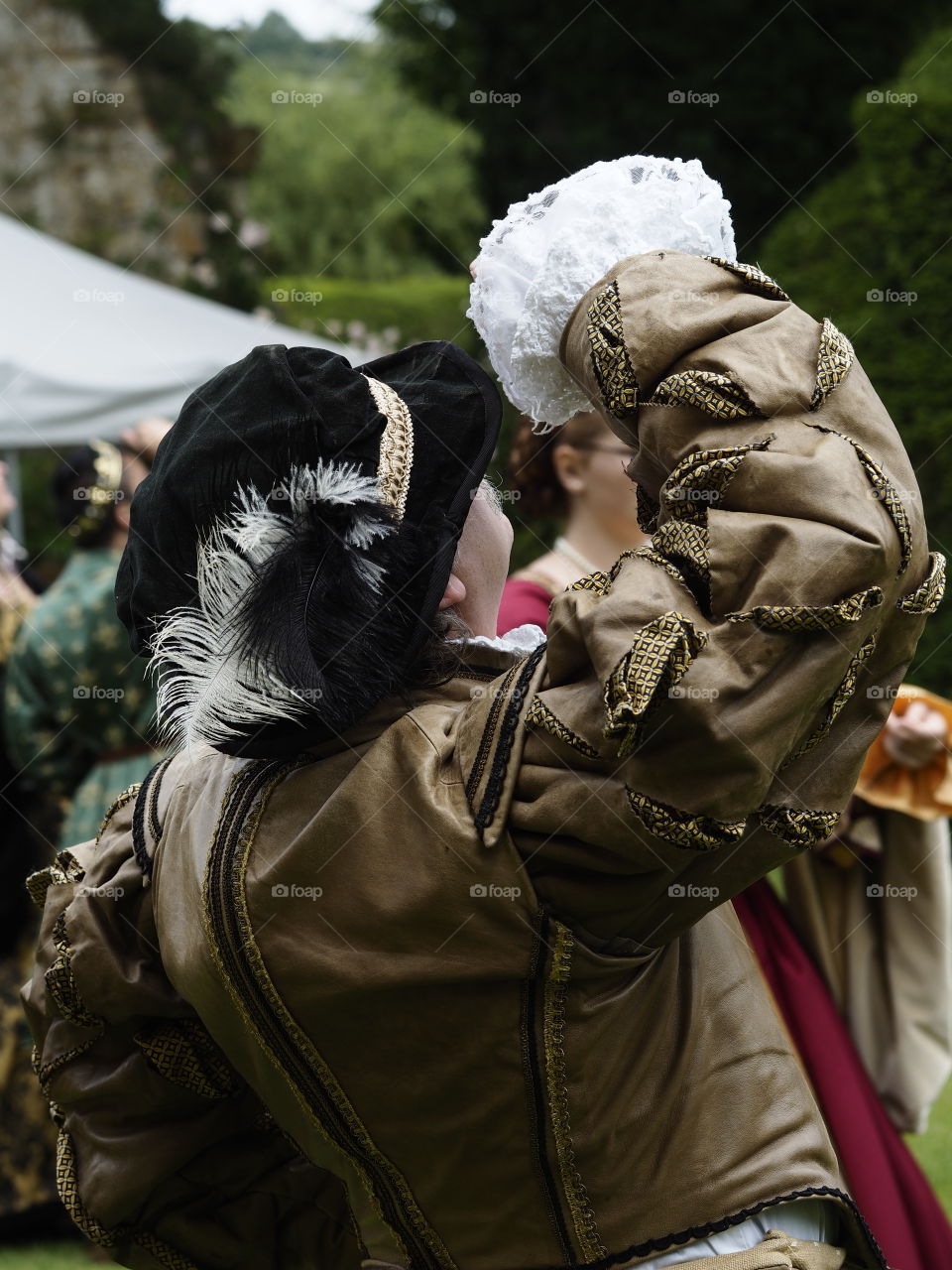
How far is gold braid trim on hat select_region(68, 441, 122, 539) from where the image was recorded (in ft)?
13.3

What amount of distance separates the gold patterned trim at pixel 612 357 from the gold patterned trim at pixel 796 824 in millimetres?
374

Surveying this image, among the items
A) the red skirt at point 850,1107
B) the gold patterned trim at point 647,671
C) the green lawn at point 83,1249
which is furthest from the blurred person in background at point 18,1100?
the gold patterned trim at point 647,671

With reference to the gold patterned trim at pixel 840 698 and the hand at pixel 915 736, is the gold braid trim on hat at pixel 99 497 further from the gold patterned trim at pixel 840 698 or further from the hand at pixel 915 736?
the gold patterned trim at pixel 840 698

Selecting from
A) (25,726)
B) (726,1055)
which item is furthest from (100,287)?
(726,1055)

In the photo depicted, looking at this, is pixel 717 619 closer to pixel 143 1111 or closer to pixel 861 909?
pixel 143 1111

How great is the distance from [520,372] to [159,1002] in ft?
2.56

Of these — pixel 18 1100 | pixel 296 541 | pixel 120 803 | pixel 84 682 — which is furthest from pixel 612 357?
pixel 18 1100

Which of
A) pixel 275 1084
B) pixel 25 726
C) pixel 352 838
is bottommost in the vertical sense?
pixel 25 726

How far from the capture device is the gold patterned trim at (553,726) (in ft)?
3.79

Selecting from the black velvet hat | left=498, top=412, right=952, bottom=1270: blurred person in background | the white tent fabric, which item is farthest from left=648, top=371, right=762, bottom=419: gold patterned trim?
the white tent fabric

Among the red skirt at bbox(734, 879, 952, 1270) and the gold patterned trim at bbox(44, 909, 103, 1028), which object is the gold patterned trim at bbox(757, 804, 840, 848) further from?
the red skirt at bbox(734, 879, 952, 1270)

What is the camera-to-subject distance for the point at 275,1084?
1455 millimetres

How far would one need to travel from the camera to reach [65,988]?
1.55 m

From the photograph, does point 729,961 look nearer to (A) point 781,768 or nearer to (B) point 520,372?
(A) point 781,768
